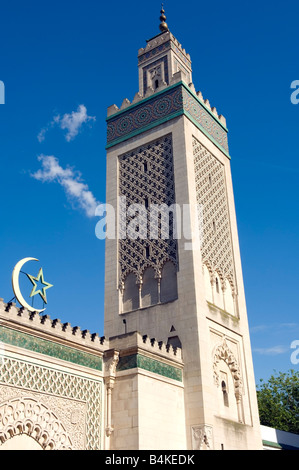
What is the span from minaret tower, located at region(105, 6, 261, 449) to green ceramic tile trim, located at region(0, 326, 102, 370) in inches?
101

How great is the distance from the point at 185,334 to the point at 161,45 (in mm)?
10020

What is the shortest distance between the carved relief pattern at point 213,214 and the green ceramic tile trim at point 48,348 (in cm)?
465

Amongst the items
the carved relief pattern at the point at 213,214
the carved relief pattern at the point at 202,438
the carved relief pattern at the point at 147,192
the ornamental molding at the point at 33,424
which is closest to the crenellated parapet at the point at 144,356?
the carved relief pattern at the point at 202,438

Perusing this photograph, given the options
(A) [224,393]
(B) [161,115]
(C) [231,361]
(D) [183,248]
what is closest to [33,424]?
(A) [224,393]

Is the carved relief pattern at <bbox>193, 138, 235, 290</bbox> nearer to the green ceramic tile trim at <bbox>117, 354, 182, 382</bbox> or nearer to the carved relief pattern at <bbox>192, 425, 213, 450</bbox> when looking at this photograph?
the green ceramic tile trim at <bbox>117, 354, 182, 382</bbox>

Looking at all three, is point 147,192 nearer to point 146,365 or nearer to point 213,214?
point 213,214

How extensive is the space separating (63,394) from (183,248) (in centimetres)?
524

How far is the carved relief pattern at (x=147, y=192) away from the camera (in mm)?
14555

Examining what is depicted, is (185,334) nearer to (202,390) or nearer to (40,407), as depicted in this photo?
(202,390)

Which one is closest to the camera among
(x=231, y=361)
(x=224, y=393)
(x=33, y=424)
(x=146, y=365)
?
(x=33, y=424)

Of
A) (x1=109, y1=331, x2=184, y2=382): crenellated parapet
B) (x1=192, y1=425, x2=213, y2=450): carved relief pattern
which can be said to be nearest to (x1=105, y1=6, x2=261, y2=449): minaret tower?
(x1=192, y1=425, x2=213, y2=450): carved relief pattern

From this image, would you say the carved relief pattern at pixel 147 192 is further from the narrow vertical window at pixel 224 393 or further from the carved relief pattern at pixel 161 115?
the narrow vertical window at pixel 224 393

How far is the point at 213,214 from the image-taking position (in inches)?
631
